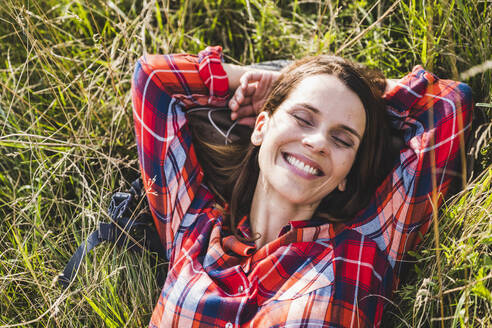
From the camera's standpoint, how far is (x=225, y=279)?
2.48m

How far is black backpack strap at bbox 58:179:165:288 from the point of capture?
2.70 m

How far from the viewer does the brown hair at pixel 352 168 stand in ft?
8.20

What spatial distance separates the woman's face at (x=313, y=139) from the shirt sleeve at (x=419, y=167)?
320mm

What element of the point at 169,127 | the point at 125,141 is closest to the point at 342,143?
the point at 169,127

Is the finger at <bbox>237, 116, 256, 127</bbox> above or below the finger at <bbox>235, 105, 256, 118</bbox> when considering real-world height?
below

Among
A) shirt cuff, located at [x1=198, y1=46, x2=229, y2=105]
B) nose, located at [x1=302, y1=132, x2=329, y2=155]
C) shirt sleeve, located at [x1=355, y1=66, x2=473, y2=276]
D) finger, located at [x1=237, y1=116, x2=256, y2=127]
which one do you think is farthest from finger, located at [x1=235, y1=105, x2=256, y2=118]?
shirt sleeve, located at [x1=355, y1=66, x2=473, y2=276]

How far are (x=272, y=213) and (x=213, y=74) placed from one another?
1.00m

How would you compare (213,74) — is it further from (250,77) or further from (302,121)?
(302,121)

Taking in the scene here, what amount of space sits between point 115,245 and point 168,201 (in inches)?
17.9

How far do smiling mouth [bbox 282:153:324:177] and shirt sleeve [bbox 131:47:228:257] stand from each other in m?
0.73

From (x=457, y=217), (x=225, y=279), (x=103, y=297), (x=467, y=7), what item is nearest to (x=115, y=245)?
(x=103, y=297)

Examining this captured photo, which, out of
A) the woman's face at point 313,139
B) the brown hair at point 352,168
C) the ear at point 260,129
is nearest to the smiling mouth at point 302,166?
the woman's face at point 313,139

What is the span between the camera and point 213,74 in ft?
9.15

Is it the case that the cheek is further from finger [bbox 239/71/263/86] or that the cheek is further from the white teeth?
finger [bbox 239/71/263/86]
